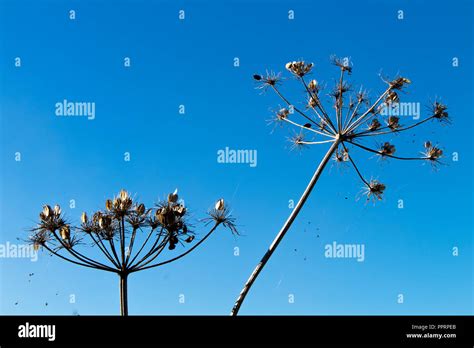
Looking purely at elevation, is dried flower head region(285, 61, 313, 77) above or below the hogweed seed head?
above

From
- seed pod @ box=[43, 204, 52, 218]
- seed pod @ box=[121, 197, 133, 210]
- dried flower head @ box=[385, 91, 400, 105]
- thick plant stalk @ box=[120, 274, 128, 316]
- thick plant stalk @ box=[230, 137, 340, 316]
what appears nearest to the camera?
thick plant stalk @ box=[120, 274, 128, 316]

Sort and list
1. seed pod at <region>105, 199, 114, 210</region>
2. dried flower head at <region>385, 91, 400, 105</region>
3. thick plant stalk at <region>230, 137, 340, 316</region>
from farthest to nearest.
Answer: dried flower head at <region>385, 91, 400, 105</region>
thick plant stalk at <region>230, 137, 340, 316</region>
seed pod at <region>105, 199, 114, 210</region>

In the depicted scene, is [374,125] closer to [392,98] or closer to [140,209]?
[392,98]

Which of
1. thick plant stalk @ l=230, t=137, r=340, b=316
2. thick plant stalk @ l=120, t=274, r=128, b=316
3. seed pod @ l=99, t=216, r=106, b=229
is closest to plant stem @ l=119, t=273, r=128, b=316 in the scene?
thick plant stalk @ l=120, t=274, r=128, b=316

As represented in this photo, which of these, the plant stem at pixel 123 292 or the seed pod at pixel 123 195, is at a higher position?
the seed pod at pixel 123 195

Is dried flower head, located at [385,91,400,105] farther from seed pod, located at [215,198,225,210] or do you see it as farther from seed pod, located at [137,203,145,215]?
seed pod, located at [137,203,145,215]

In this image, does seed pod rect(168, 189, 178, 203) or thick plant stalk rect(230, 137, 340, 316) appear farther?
thick plant stalk rect(230, 137, 340, 316)

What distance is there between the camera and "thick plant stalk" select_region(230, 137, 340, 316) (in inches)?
565

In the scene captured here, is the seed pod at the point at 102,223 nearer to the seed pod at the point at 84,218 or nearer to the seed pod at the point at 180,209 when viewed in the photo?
the seed pod at the point at 84,218

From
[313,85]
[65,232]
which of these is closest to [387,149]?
[313,85]

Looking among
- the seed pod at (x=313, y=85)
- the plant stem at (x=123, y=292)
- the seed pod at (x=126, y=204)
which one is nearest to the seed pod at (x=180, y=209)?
the seed pod at (x=126, y=204)

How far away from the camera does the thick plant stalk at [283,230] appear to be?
14.4 metres

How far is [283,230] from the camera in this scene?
14.8 metres
